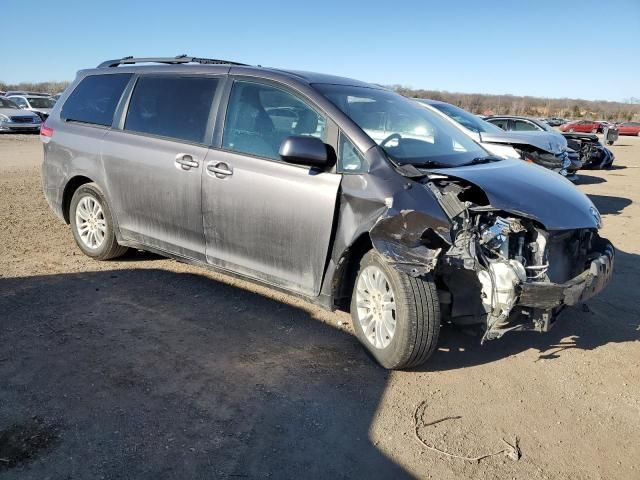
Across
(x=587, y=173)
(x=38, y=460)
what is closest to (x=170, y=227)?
(x=38, y=460)

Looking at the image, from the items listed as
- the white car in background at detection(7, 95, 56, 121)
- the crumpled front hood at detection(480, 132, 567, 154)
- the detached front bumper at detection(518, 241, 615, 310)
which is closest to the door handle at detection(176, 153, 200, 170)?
the detached front bumper at detection(518, 241, 615, 310)

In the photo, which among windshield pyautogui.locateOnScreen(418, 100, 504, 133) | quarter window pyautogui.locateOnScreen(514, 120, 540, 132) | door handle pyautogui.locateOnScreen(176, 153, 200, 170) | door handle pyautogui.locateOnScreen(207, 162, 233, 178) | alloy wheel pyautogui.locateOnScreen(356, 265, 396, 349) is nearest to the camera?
alloy wheel pyautogui.locateOnScreen(356, 265, 396, 349)

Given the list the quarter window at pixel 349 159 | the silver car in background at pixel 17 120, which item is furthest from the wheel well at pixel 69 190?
the silver car in background at pixel 17 120

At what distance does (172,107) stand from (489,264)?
9.79 feet

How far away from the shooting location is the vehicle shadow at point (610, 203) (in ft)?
32.1

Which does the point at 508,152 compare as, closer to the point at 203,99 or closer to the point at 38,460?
the point at 203,99

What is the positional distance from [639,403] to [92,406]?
3283 millimetres

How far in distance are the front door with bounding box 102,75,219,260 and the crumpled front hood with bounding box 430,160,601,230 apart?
77.2 inches

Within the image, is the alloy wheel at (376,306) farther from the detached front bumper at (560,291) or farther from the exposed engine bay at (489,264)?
the detached front bumper at (560,291)

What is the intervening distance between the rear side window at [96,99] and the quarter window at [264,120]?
154 centimetres

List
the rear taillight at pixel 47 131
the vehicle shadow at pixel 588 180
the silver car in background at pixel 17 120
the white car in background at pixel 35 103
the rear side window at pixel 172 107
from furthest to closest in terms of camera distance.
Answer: the white car in background at pixel 35 103 → the silver car in background at pixel 17 120 → the vehicle shadow at pixel 588 180 → the rear taillight at pixel 47 131 → the rear side window at pixel 172 107

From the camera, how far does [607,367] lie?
3.92 metres

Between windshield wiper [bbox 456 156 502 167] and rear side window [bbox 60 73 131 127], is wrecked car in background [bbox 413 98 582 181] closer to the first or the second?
windshield wiper [bbox 456 156 502 167]

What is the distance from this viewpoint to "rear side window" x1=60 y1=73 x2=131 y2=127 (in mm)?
5293
